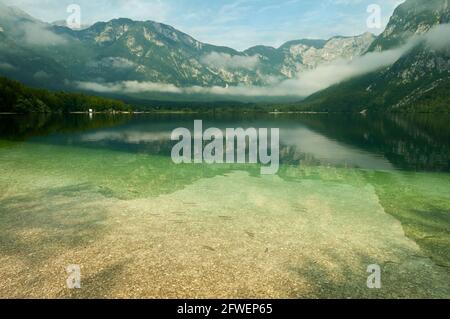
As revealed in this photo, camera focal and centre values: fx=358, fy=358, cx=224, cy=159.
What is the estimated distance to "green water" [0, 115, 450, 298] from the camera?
656 inches

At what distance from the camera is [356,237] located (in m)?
23.2

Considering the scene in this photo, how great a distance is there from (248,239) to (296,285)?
628 cm

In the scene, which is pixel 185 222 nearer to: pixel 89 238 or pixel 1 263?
pixel 89 238

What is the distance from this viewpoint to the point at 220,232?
23.9 meters

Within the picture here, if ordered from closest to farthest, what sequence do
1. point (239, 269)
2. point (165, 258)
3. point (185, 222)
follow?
point (239, 269) < point (165, 258) < point (185, 222)

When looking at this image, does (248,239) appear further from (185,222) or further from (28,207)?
(28,207)

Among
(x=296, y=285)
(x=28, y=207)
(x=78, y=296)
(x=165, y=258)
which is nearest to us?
(x=78, y=296)

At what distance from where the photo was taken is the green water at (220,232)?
1667 cm

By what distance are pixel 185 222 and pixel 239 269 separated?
8.59m

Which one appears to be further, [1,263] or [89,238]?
[89,238]

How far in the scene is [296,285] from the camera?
16609mm

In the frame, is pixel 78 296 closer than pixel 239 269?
Yes
